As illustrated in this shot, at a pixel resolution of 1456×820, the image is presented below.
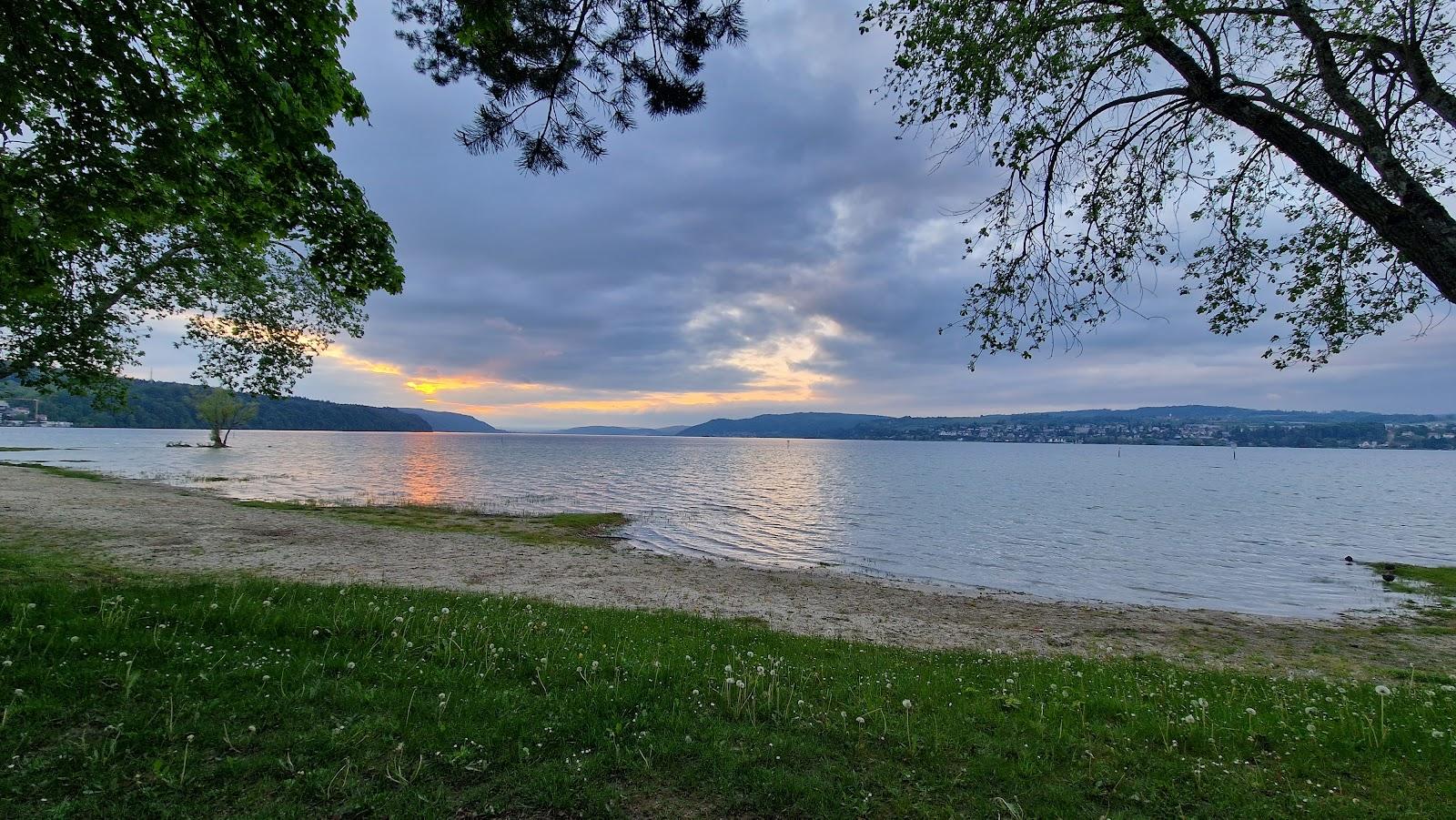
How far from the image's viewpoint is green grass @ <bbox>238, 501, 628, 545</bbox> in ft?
97.3

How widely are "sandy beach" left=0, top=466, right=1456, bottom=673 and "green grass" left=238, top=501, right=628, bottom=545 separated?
332cm

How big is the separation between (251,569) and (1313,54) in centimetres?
2467

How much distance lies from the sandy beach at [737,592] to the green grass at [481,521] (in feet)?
10.9

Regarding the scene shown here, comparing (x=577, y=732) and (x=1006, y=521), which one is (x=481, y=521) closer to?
(x=577, y=732)

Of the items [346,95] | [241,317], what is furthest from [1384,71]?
[241,317]

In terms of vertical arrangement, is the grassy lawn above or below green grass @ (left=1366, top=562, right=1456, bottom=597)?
above

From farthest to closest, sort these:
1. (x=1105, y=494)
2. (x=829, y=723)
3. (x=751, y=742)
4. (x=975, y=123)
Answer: (x=1105, y=494) < (x=975, y=123) < (x=829, y=723) < (x=751, y=742)

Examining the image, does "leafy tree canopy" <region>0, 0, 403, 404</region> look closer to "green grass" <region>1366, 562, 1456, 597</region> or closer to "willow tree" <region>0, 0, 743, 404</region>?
"willow tree" <region>0, 0, 743, 404</region>

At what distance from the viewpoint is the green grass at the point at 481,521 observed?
29.7 meters

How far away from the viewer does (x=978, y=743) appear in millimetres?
5637

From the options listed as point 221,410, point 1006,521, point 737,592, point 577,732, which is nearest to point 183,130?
point 577,732

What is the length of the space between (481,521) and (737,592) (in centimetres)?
2165

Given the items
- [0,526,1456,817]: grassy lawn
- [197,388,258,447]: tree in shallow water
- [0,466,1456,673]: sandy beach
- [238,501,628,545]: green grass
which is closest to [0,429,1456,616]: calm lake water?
[238,501,628,545]: green grass

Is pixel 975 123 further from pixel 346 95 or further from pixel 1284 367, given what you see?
pixel 346 95
